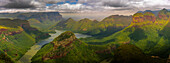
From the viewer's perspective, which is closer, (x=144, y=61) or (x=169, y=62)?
(x=144, y=61)

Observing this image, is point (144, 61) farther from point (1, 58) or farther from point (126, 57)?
point (1, 58)

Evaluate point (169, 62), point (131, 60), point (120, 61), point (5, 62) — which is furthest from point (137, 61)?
point (5, 62)

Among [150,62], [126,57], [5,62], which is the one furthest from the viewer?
[5,62]

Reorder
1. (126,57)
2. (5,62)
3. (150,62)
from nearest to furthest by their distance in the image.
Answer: (150,62) → (126,57) → (5,62)

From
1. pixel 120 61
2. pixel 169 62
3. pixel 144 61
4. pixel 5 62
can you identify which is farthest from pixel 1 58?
pixel 169 62

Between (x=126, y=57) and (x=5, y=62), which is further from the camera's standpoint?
(x=5, y=62)

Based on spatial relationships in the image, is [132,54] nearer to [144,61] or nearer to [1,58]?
[144,61]

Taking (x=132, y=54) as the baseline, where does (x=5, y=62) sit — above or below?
below

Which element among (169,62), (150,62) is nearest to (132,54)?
(150,62)
